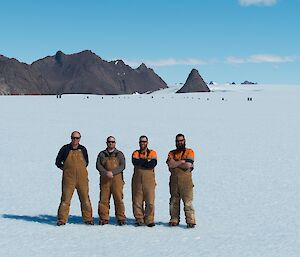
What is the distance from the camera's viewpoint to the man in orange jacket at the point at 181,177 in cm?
857

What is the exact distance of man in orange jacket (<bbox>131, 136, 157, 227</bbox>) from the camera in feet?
28.5

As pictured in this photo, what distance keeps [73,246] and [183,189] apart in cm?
207

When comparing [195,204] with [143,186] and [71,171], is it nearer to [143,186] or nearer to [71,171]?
[143,186]

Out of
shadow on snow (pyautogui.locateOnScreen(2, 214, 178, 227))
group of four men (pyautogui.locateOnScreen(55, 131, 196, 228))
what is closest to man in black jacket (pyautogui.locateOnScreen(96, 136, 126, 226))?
group of four men (pyautogui.locateOnScreen(55, 131, 196, 228))

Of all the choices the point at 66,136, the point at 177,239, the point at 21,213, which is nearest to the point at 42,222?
the point at 21,213

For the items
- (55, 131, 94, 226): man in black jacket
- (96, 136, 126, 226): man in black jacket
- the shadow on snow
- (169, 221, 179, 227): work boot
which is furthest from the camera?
the shadow on snow

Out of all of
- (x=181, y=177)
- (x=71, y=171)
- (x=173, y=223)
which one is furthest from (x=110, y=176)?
(x=173, y=223)

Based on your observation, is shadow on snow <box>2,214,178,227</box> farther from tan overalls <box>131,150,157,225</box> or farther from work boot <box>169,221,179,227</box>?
tan overalls <box>131,150,157,225</box>

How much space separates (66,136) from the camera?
24812mm

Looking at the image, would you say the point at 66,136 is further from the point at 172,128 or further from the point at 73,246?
the point at 73,246

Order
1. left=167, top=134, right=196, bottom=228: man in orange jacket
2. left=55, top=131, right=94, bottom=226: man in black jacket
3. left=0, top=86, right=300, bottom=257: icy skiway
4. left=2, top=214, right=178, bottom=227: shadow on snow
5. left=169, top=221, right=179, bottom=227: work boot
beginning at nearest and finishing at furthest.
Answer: left=0, top=86, right=300, bottom=257: icy skiway
left=167, top=134, right=196, bottom=228: man in orange jacket
left=55, top=131, right=94, bottom=226: man in black jacket
left=169, top=221, right=179, bottom=227: work boot
left=2, top=214, right=178, bottom=227: shadow on snow

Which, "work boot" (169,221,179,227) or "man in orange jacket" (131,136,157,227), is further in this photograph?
"work boot" (169,221,179,227)

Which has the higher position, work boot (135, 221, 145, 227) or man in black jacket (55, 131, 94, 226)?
man in black jacket (55, 131, 94, 226)

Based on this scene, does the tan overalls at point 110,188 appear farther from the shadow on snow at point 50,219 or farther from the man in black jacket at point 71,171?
the shadow on snow at point 50,219
